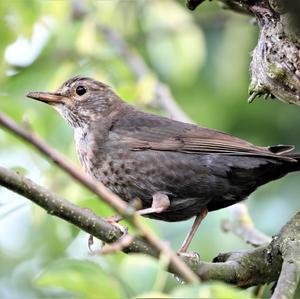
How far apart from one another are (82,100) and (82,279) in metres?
4.07

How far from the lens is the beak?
6.27m

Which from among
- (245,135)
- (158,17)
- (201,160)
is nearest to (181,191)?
(201,160)

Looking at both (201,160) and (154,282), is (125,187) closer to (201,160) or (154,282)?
(201,160)

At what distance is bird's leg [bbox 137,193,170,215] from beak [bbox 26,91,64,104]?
141cm

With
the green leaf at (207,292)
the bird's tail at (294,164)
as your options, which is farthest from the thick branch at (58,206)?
the bird's tail at (294,164)

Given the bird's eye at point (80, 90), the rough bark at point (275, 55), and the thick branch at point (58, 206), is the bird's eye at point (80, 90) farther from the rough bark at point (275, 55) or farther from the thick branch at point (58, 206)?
the thick branch at point (58, 206)

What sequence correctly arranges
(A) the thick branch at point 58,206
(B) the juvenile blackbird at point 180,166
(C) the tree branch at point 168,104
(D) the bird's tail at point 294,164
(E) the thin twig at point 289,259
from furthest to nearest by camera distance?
1. (C) the tree branch at point 168,104
2. (B) the juvenile blackbird at point 180,166
3. (D) the bird's tail at point 294,164
4. (E) the thin twig at point 289,259
5. (A) the thick branch at point 58,206

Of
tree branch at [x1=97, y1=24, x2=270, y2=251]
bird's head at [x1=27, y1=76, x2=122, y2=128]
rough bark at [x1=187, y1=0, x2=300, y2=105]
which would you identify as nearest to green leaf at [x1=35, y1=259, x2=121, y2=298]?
rough bark at [x1=187, y1=0, x2=300, y2=105]

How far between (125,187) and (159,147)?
47 cm

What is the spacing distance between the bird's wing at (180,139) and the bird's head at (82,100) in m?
0.56

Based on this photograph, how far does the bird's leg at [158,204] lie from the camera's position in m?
5.34

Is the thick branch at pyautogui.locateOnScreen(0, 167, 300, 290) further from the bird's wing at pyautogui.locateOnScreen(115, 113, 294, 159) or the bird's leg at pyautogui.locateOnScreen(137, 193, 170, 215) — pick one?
the bird's wing at pyautogui.locateOnScreen(115, 113, 294, 159)

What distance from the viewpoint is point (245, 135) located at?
9.02 m

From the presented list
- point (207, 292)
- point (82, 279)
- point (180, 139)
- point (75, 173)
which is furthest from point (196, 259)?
point (75, 173)
